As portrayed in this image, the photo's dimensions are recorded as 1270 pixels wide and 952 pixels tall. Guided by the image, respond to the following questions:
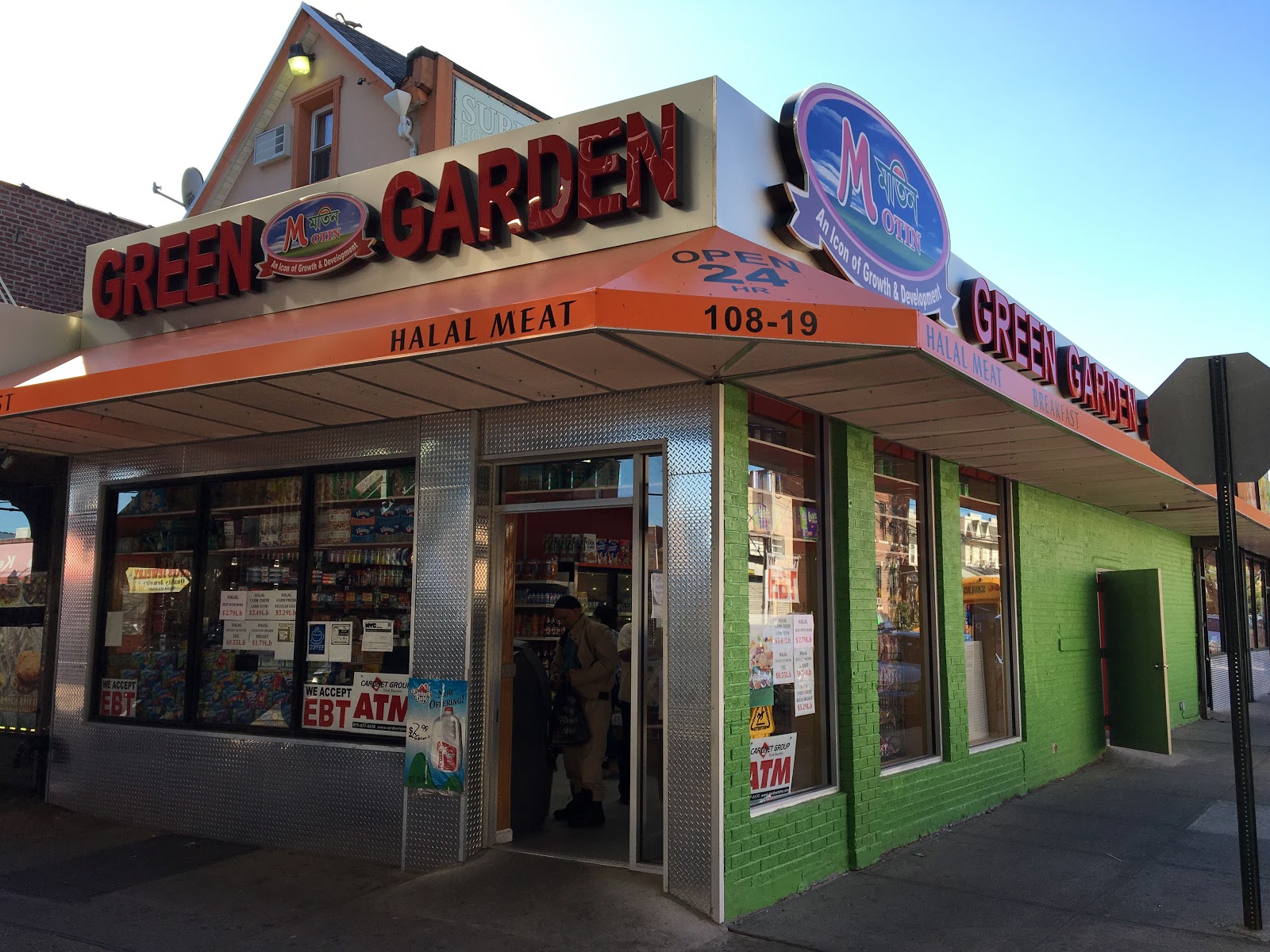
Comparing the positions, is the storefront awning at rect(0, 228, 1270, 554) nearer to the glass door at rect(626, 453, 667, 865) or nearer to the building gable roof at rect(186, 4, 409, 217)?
the glass door at rect(626, 453, 667, 865)

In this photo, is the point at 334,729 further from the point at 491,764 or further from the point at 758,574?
the point at 758,574

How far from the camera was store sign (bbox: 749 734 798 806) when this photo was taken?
6.44m

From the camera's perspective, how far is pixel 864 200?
688 cm

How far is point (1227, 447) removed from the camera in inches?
236

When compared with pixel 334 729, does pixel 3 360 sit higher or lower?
higher

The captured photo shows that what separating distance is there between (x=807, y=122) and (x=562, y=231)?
1.70 m

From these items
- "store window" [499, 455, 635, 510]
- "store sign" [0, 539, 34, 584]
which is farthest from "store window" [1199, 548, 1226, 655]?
"store sign" [0, 539, 34, 584]

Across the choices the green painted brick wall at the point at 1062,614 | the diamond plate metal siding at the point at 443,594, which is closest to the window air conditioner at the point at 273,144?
the diamond plate metal siding at the point at 443,594

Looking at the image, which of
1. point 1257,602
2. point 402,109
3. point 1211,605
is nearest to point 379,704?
point 402,109

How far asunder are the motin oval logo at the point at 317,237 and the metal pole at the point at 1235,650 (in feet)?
18.3

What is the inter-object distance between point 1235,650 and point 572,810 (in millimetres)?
4773

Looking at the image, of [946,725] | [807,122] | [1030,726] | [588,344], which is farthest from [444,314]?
[1030,726]

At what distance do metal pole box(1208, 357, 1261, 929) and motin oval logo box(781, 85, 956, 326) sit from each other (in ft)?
6.87

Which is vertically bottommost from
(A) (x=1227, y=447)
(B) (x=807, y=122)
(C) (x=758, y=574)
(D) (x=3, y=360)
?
(C) (x=758, y=574)
